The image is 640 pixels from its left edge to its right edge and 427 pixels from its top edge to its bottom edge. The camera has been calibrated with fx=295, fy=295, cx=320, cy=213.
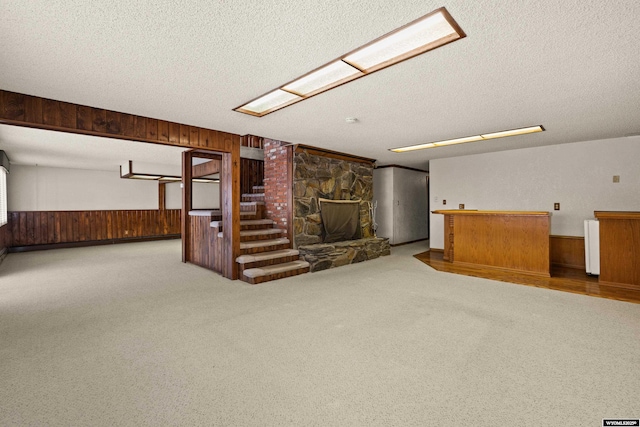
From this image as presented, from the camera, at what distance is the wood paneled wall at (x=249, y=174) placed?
741cm

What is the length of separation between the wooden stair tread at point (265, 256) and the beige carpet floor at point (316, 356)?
57 centimetres

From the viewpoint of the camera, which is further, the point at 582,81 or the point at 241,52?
the point at 582,81

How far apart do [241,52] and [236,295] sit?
2.83 metres

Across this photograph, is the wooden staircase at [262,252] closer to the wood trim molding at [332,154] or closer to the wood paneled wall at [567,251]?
the wood trim molding at [332,154]

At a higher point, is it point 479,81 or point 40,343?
point 479,81

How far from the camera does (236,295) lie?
3.80m

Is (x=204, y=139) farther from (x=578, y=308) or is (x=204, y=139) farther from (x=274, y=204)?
(x=578, y=308)

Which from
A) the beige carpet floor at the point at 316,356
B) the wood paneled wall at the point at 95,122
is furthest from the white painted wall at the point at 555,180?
the wood paneled wall at the point at 95,122

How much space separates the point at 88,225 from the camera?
8.63m

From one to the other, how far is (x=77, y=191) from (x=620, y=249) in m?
12.2

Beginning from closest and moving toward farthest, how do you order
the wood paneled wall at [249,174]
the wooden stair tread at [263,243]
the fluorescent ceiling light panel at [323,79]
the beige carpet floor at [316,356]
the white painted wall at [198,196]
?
the beige carpet floor at [316,356] → the fluorescent ceiling light panel at [323,79] → the wooden stair tread at [263,243] → the wood paneled wall at [249,174] → the white painted wall at [198,196]

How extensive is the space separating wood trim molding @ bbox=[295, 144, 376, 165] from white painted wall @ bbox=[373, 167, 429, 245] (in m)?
1.12

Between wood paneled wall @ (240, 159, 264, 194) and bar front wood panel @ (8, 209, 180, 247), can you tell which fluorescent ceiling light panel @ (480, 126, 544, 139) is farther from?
bar front wood panel @ (8, 209, 180, 247)

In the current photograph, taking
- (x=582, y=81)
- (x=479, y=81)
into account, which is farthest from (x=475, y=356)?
(x=582, y=81)
